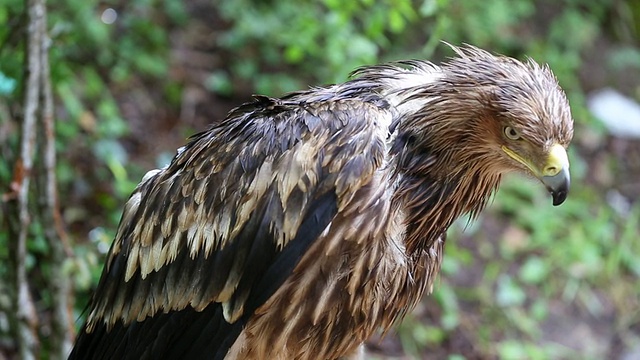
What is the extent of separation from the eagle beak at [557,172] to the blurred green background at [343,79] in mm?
1527

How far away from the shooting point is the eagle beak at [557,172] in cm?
219

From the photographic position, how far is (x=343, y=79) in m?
4.00

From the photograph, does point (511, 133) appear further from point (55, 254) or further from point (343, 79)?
point (55, 254)

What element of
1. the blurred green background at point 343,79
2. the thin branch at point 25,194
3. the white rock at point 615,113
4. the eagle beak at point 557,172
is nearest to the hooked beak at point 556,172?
the eagle beak at point 557,172

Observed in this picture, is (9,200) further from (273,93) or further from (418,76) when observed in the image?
(273,93)

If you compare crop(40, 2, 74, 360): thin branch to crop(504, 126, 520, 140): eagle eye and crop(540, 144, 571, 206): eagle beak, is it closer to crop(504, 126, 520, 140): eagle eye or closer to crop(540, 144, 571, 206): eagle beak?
crop(504, 126, 520, 140): eagle eye

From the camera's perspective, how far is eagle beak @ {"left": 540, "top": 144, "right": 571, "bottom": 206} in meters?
2.19

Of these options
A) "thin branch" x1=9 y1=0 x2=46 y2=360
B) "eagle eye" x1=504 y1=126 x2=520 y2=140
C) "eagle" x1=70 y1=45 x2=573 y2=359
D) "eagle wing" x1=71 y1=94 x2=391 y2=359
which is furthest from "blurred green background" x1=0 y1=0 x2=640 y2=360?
"eagle eye" x1=504 y1=126 x2=520 y2=140

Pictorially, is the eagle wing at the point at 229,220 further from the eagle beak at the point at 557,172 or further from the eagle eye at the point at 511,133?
the eagle beak at the point at 557,172

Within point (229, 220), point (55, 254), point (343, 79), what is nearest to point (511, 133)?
point (229, 220)

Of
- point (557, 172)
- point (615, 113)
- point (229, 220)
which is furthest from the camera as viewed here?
point (615, 113)

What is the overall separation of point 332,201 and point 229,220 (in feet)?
1.06

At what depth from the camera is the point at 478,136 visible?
2295 mm

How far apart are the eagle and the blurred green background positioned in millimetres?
1178
